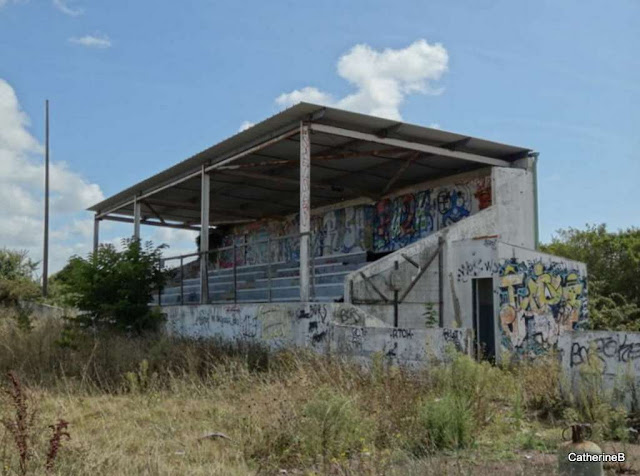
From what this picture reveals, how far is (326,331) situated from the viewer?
12680 mm

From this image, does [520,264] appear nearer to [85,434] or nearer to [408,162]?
[408,162]

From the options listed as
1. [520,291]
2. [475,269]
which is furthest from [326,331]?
[520,291]

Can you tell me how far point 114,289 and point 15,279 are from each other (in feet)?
64.4

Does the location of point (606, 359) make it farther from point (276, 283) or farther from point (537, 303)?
point (276, 283)

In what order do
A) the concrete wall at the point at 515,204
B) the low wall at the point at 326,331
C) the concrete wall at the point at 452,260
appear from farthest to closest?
the concrete wall at the point at 515,204, the concrete wall at the point at 452,260, the low wall at the point at 326,331

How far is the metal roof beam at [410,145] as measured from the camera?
13.9 m

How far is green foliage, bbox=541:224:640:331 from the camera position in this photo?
22.5m

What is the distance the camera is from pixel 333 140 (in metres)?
15.8

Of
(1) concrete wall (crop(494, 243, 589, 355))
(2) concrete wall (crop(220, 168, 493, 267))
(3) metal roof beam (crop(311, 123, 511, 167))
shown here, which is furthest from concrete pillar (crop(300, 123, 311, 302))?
(1) concrete wall (crop(494, 243, 589, 355))

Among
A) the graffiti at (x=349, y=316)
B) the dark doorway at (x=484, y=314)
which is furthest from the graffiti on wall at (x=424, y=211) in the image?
the graffiti at (x=349, y=316)

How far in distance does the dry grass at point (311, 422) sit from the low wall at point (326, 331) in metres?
0.94

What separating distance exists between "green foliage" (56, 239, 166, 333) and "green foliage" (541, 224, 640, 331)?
13978mm

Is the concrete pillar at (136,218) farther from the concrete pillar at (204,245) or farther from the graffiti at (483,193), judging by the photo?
the graffiti at (483,193)

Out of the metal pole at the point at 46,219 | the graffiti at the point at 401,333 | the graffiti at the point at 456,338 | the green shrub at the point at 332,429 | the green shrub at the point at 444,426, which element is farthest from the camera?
the metal pole at the point at 46,219
